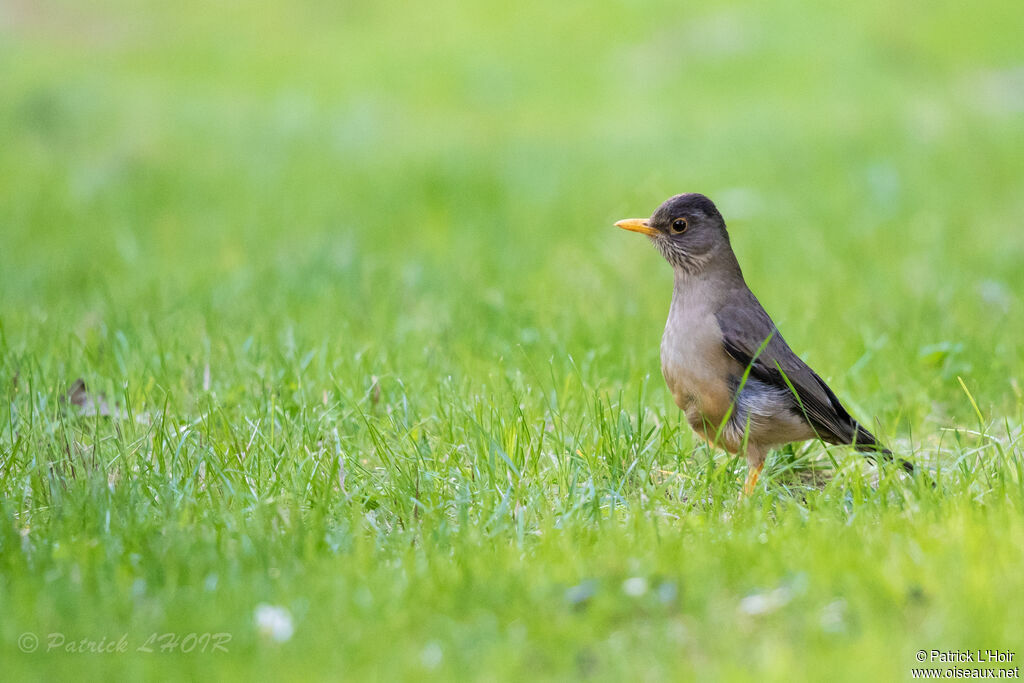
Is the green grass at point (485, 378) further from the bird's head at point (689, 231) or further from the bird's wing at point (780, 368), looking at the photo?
the bird's head at point (689, 231)

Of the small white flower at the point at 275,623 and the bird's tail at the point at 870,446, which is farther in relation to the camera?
the bird's tail at the point at 870,446

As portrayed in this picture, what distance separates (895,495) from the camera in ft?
11.7

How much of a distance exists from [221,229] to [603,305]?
132 inches

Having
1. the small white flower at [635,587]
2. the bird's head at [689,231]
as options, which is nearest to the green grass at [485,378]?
the small white flower at [635,587]

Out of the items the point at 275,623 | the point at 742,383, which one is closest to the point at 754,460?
the point at 742,383

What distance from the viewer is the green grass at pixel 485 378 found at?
266cm

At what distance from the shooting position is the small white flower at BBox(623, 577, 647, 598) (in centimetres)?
277

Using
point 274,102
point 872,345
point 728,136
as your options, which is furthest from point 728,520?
point 274,102

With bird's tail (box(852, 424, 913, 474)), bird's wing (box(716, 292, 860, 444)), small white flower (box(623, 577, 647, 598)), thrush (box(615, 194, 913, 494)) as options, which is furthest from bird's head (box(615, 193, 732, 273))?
small white flower (box(623, 577, 647, 598))

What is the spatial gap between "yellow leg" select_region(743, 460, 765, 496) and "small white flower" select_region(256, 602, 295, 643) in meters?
1.61

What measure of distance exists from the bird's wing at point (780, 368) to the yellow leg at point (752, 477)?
0.23 metres

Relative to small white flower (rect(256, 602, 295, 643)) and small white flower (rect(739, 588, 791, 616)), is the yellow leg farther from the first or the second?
small white flower (rect(256, 602, 295, 643))

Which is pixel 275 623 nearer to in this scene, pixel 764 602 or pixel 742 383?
pixel 764 602

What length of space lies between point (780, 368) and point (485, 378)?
1311mm
